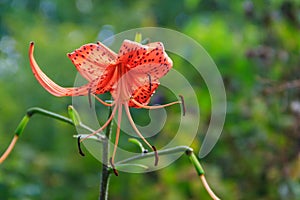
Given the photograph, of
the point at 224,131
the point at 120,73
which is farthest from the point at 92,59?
the point at 224,131

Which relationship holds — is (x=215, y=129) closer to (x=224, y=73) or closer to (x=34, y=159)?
(x=224, y=73)

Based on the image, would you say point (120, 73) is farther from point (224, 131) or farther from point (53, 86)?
point (224, 131)

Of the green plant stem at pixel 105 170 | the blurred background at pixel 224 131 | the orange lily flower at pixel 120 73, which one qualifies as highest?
the orange lily flower at pixel 120 73

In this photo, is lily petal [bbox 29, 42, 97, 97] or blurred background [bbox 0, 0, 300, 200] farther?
blurred background [bbox 0, 0, 300, 200]

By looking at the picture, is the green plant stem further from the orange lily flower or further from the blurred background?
the blurred background

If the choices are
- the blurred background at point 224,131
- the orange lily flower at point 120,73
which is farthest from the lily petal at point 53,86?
the blurred background at point 224,131

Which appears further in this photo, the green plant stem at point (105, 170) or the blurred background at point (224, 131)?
the blurred background at point (224, 131)

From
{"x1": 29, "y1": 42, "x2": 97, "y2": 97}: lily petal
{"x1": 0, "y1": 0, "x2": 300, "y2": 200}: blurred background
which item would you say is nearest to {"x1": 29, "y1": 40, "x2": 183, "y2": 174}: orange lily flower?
{"x1": 29, "y1": 42, "x2": 97, "y2": 97}: lily petal

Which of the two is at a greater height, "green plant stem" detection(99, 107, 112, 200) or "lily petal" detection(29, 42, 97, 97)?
"lily petal" detection(29, 42, 97, 97)

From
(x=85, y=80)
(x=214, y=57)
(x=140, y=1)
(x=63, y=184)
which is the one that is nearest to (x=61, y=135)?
(x=63, y=184)

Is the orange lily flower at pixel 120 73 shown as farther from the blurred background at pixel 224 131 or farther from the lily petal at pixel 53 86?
the blurred background at pixel 224 131
